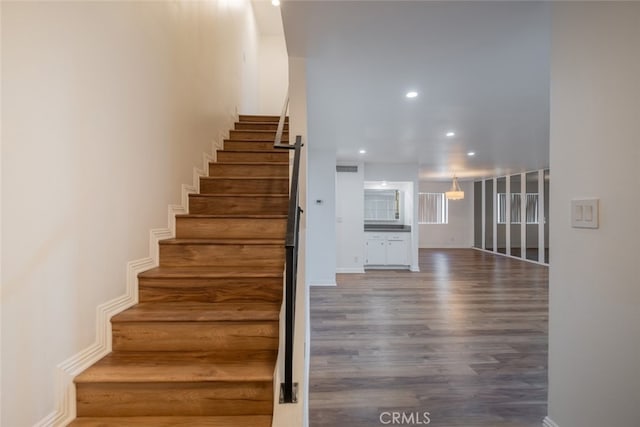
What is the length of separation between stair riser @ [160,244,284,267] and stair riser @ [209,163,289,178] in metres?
1.09

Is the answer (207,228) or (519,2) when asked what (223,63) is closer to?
(207,228)

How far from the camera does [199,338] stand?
1.53 metres

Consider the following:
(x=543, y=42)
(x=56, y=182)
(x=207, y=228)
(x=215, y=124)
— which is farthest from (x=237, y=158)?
(x=543, y=42)

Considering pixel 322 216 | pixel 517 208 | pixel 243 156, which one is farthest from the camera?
pixel 517 208

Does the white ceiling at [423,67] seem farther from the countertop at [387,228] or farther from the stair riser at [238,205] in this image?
the countertop at [387,228]

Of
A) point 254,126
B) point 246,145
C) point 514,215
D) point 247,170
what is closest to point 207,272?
point 247,170

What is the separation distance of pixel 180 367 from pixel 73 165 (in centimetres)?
104

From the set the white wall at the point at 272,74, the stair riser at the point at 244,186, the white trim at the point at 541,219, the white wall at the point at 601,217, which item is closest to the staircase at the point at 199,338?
the stair riser at the point at 244,186

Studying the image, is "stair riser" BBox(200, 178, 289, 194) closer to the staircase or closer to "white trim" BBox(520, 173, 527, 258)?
the staircase

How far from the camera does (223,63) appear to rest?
11.5 feet

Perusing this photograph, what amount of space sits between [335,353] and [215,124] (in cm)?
267

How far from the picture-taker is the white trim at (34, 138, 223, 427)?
122 centimetres

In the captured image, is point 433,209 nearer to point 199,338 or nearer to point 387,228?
point 387,228

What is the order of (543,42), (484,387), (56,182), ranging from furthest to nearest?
(484,387) < (543,42) < (56,182)
